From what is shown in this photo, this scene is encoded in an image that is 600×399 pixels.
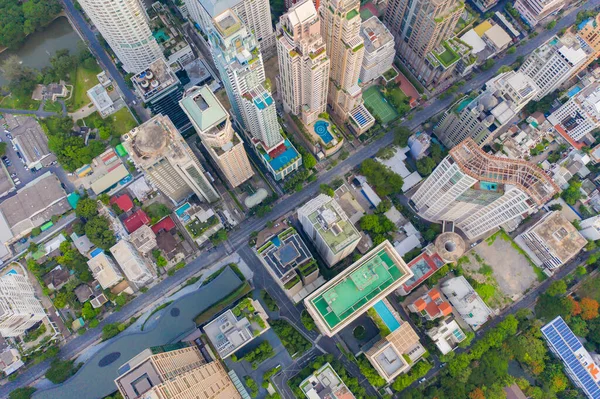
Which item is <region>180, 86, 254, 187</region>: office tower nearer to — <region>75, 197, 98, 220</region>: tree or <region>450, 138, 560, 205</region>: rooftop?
<region>75, 197, 98, 220</region>: tree

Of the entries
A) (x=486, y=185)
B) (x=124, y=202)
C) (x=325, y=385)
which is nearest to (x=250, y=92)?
(x=124, y=202)

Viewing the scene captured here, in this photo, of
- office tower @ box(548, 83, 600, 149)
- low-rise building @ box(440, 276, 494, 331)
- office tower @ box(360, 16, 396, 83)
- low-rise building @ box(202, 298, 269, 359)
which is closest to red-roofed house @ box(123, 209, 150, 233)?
low-rise building @ box(202, 298, 269, 359)

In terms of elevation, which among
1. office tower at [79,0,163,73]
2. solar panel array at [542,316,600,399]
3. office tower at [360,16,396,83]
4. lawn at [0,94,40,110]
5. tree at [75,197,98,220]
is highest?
lawn at [0,94,40,110]

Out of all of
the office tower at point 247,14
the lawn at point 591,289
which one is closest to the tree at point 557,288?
the lawn at point 591,289

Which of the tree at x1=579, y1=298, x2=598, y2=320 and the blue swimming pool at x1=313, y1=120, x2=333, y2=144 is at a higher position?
the blue swimming pool at x1=313, y1=120, x2=333, y2=144

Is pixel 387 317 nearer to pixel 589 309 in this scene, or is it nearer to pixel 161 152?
pixel 589 309

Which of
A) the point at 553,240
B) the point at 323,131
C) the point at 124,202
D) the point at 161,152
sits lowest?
the point at 553,240

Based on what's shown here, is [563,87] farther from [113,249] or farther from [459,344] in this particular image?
[113,249]
